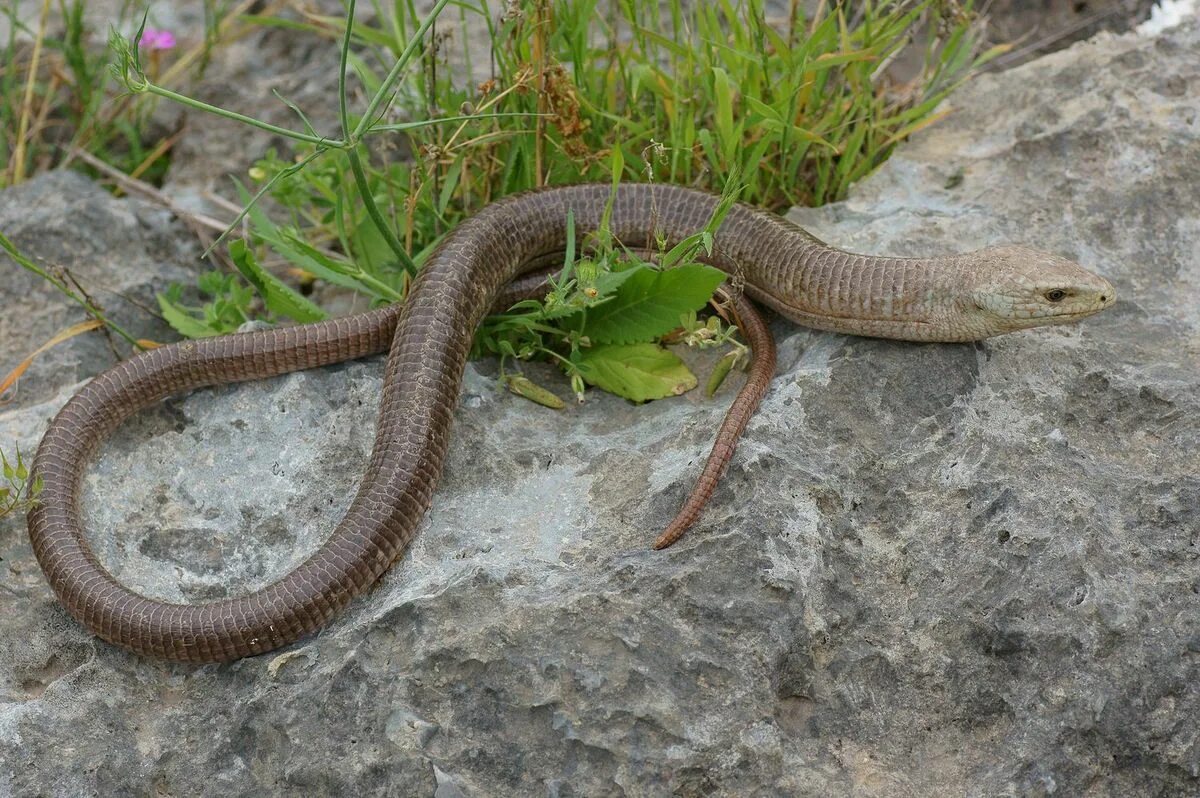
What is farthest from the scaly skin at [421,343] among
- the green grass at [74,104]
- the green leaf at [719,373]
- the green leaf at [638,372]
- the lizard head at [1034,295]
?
the green grass at [74,104]

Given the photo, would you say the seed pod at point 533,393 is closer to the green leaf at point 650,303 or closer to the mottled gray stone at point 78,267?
the green leaf at point 650,303

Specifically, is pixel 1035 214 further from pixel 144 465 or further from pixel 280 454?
pixel 144 465

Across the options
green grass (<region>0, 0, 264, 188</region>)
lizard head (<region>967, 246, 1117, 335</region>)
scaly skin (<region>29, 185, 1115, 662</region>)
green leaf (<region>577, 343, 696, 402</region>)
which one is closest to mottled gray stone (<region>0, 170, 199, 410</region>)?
scaly skin (<region>29, 185, 1115, 662</region>)

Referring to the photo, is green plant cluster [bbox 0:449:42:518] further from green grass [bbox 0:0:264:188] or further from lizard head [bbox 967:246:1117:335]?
lizard head [bbox 967:246:1117:335]

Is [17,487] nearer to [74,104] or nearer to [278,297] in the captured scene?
[278,297]

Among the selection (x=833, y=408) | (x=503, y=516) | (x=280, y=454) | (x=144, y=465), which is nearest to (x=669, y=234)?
(x=833, y=408)
